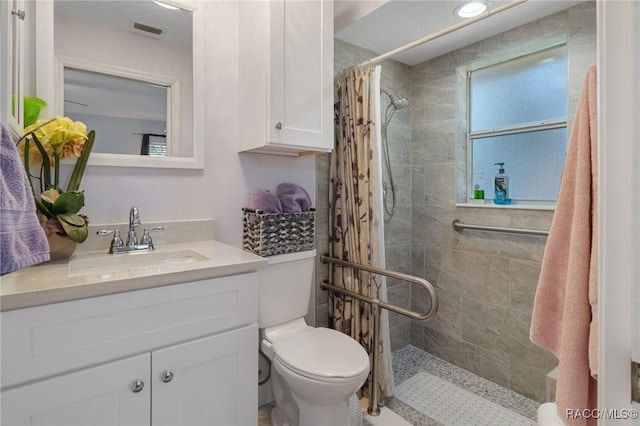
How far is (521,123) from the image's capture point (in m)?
2.15

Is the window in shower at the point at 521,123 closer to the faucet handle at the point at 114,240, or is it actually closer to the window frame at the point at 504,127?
the window frame at the point at 504,127

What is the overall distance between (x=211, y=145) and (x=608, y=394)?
5.50 feet

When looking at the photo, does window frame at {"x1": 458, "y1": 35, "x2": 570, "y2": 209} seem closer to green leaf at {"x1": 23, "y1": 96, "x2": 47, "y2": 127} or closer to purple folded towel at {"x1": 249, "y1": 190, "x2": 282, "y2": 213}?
purple folded towel at {"x1": 249, "y1": 190, "x2": 282, "y2": 213}

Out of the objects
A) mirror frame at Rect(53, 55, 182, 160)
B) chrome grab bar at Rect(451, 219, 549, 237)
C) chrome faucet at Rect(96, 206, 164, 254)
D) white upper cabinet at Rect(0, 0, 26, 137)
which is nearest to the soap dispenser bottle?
chrome grab bar at Rect(451, 219, 549, 237)

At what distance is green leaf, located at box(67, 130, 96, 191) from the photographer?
1.30 m

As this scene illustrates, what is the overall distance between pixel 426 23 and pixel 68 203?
2049 millimetres

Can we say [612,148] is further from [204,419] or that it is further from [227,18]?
[227,18]

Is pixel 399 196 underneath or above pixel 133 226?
above

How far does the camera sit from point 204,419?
3.80ft

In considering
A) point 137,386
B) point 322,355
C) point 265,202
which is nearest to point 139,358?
point 137,386

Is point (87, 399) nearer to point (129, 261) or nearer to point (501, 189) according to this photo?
point (129, 261)

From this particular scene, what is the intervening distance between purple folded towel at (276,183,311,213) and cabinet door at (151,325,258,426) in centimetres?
67

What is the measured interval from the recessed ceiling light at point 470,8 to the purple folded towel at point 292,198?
1.33 m

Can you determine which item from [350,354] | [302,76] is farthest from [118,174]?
[350,354]
